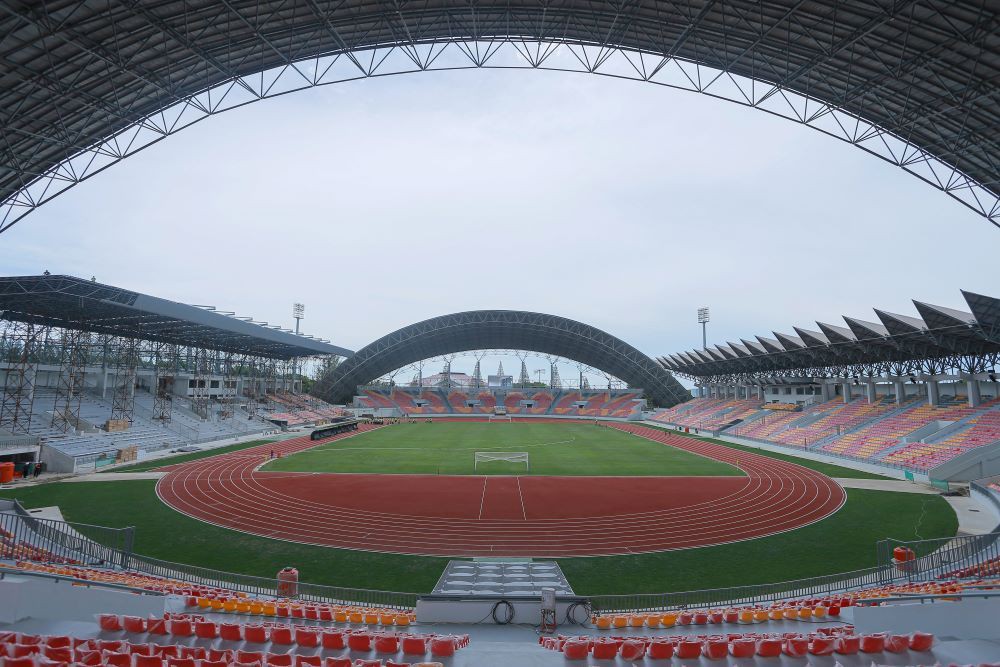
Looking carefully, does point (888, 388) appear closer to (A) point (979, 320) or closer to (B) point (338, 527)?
(A) point (979, 320)

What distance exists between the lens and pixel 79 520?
1980 cm

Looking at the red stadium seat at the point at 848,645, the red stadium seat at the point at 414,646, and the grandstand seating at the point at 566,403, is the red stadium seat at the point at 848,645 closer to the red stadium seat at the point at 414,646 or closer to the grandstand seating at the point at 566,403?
the red stadium seat at the point at 414,646

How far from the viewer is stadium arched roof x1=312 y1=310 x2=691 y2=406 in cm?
7881

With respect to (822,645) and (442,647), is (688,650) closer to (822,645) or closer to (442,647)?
(822,645)

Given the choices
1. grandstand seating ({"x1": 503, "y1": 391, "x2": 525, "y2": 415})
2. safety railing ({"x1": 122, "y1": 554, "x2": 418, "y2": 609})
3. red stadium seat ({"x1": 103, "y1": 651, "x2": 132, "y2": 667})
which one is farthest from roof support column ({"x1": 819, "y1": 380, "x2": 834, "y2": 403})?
red stadium seat ({"x1": 103, "y1": 651, "x2": 132, "y2": 667})

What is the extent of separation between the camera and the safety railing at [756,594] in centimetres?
1276

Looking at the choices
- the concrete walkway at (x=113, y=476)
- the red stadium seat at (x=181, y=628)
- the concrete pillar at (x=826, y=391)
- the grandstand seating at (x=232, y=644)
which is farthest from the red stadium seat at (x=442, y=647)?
the concrete pillar at (x=826, y=391)

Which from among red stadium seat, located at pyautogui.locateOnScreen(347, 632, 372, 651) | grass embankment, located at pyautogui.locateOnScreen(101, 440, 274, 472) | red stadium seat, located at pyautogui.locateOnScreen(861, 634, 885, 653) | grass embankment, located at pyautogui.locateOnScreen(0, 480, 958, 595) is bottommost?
grass embankment, located at pyautogui.locateOnScreen(0, 480, 958, 595)

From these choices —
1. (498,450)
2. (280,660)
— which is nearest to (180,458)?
(498,450)

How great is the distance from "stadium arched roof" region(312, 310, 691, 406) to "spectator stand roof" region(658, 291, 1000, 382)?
19443 mm

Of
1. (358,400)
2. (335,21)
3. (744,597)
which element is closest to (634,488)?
(744,597)

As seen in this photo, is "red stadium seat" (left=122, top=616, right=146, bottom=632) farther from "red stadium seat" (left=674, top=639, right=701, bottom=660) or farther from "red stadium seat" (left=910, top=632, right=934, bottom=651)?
"red stadium seat" (left=910, top=632, right=934, bottom=651)

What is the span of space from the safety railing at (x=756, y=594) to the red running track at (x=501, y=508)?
3998 millimetres

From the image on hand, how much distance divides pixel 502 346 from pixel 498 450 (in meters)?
50.0
